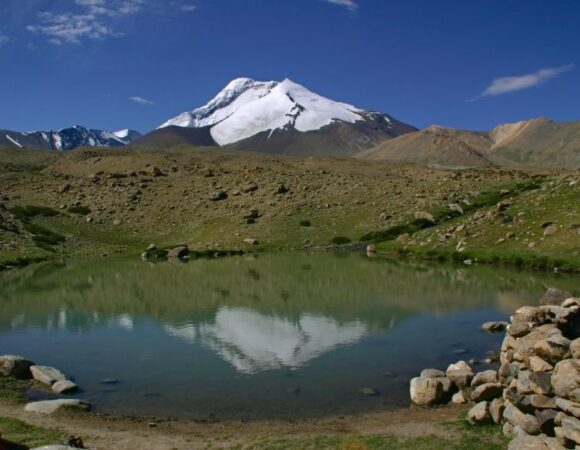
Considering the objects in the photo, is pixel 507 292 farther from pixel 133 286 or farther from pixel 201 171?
pixel 201 171

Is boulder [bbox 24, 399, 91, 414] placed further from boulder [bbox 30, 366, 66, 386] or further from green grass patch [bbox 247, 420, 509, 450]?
green grass patch [bbox 247, 420, 509, 450]

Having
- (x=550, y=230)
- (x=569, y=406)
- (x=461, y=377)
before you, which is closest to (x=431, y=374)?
(x=461, y=377)

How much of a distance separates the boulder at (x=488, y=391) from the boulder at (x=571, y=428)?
6.15 meters

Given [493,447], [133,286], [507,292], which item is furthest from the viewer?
[133,286]

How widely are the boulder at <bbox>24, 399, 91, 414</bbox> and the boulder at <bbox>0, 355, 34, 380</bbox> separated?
5081 mm

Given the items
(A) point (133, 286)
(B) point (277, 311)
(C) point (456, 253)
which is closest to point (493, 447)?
(B) point (277, 311)

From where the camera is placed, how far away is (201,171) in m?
137

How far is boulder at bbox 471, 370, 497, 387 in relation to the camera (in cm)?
2383

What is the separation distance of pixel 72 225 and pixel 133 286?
51.9 m

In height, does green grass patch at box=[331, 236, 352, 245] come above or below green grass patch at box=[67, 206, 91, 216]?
below

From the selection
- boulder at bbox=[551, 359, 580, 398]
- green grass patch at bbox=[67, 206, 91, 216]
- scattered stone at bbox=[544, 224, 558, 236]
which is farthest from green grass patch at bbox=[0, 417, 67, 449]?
green grass patch at bbox=[67, 206, 91, 216]

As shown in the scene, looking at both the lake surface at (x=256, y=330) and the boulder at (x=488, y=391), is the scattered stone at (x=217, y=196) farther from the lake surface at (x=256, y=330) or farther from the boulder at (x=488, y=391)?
the boulder at (x=488, y=391)

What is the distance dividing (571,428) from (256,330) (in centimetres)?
2403

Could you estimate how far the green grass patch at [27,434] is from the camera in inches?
748
